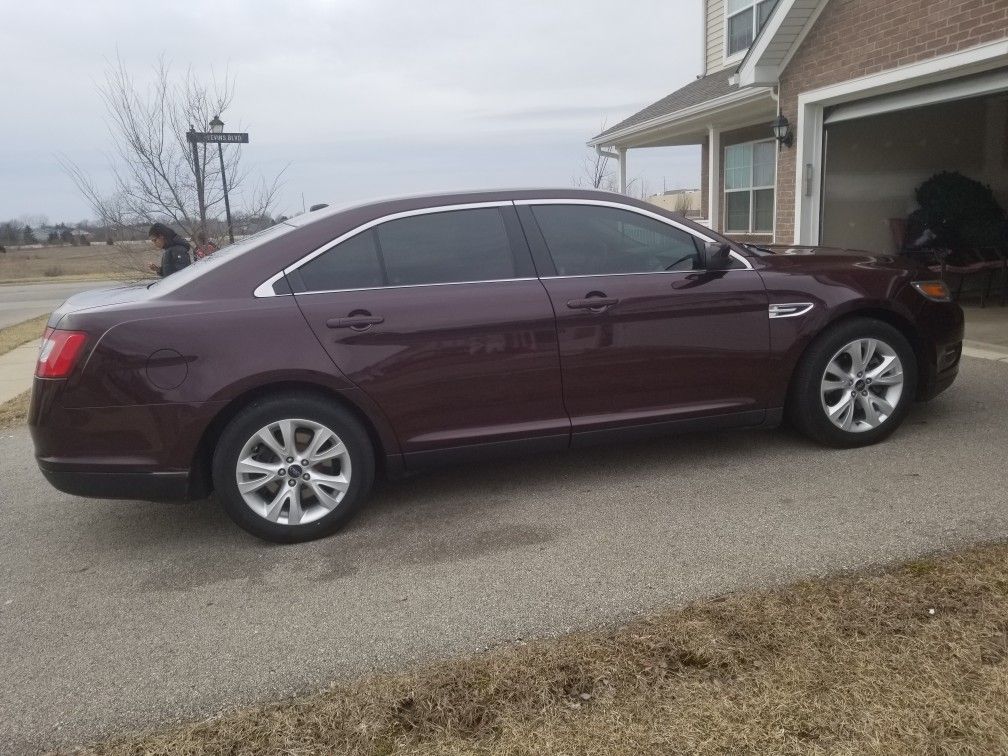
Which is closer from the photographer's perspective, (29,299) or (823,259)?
(823,259)

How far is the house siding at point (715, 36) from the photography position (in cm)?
1445

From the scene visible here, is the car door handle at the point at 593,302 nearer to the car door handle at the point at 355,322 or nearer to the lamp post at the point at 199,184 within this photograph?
the car door handle at the point at 355,322

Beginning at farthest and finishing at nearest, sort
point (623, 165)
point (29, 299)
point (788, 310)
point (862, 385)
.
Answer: point (29, 299)
point (623, 165)
point (862, 385)
point (788, 310)

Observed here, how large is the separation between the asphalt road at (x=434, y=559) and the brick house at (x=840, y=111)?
15.0 feet

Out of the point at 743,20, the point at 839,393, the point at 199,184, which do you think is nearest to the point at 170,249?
the point at 199,184

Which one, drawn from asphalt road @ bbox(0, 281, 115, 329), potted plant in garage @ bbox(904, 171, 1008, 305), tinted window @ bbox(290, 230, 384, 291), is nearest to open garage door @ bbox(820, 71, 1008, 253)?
potted plant in garage @ bbox(904, 171, 1008, 305)

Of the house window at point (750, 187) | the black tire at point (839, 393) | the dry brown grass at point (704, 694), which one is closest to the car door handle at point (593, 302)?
the black tire at point (839, 393)

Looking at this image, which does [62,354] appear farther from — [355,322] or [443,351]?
[443,351]

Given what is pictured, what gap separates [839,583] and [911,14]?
23.2 feet

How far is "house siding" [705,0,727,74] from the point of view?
47.4ft

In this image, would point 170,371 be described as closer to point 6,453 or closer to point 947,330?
point 6,453

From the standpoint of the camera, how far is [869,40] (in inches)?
332

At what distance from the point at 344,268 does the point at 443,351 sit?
0.64 meters

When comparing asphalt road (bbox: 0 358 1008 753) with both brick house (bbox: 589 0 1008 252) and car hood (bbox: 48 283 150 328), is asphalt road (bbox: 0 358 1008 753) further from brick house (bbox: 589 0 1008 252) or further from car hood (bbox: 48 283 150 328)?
brick house (bbox: 589 0 1008 252)
